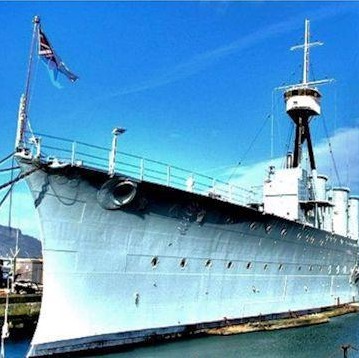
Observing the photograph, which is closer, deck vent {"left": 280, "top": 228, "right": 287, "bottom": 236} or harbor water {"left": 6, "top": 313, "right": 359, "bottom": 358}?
harbor water {"left": 6, "top": 313, "right": 359, "bottom": 358}

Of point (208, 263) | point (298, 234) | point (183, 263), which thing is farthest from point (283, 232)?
point (183, 263)

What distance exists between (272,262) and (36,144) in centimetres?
1504

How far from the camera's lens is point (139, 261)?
61.6 ft

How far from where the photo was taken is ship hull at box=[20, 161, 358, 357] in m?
16.8

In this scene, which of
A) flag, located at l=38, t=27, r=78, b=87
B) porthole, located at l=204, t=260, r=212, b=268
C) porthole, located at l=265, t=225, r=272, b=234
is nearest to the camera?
flag, located at l=38, t=27, r=78, b=87

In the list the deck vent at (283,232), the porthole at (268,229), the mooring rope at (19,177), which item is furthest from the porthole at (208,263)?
the mooring rope at (19,177)

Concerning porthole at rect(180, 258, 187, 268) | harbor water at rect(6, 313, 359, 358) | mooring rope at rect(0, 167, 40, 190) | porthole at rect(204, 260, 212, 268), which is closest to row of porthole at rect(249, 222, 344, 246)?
porthole at rect(204, 260, 212, 268)

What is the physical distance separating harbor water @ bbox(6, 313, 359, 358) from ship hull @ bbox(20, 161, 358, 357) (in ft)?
2.89

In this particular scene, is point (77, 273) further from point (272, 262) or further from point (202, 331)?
point (272, 262)

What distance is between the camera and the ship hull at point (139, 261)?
16.8m

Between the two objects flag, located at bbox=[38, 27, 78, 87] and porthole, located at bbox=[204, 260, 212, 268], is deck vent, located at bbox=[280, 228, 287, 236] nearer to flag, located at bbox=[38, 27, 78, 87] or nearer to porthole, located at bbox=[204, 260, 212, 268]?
porthole, located at bbox=[204, 260, 212, 268]

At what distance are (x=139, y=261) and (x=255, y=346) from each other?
21.2ft

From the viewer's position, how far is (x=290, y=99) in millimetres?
35594

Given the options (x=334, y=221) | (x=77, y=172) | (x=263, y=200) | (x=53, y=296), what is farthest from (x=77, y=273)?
(x=334, y=221)
